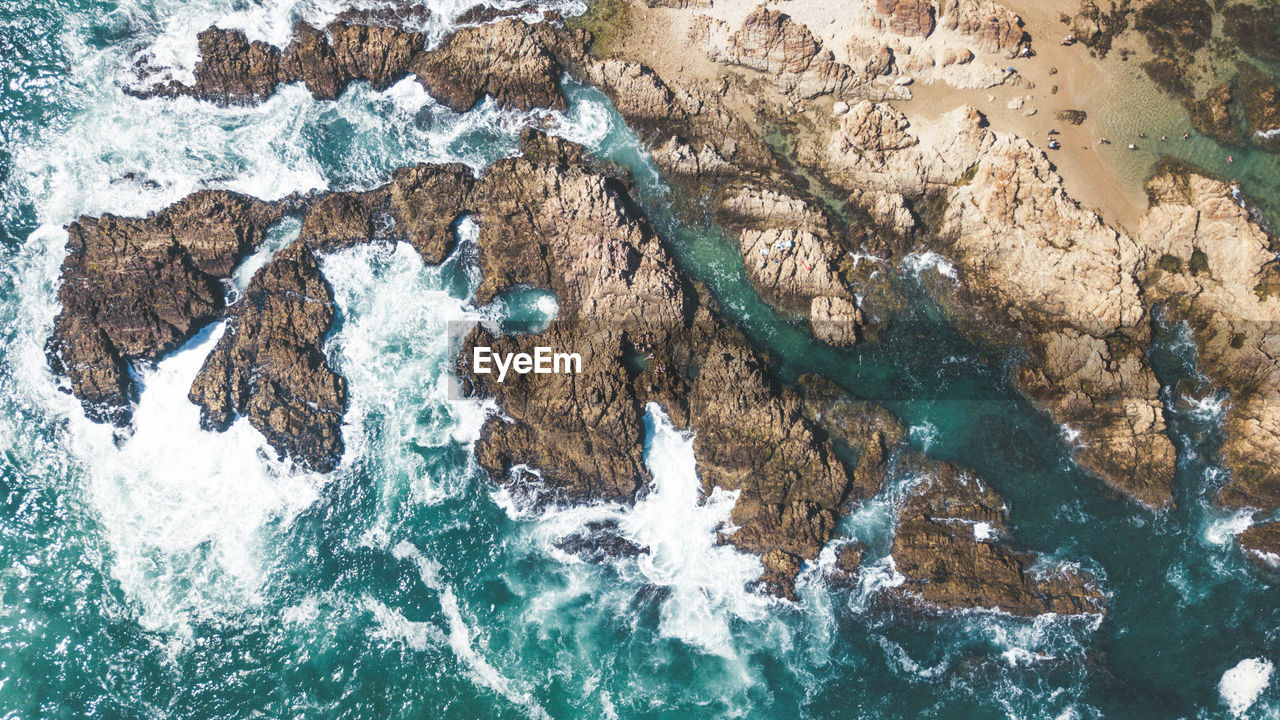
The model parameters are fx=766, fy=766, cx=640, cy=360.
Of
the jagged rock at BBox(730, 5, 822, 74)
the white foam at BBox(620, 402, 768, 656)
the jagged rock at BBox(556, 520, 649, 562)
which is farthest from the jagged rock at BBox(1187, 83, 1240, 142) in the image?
the jagged rock at BBox(556, 520, 649, 562)

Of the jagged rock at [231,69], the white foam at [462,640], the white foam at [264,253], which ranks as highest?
the jagged rock at [231,69]

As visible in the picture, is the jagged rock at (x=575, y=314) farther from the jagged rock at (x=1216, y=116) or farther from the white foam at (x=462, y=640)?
the jagged rock at (x=1216, y=116)

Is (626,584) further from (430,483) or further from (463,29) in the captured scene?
(463,29)

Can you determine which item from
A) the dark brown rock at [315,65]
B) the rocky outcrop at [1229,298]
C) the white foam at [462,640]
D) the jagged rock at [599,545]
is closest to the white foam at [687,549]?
the jagged rock at [599,545]

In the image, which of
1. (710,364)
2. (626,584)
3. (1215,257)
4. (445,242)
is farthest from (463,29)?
(1215,257)

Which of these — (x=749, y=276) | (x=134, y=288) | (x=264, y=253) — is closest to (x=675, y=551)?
(x=749, y=276)

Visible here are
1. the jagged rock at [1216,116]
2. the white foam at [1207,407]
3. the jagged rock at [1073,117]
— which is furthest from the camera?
the jagged rock at [1216,116]
